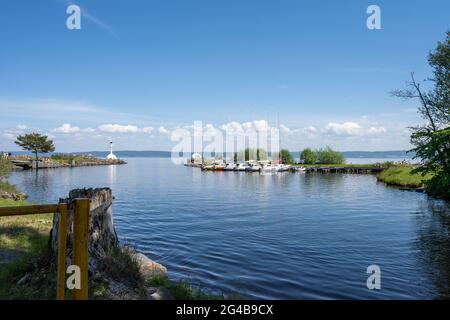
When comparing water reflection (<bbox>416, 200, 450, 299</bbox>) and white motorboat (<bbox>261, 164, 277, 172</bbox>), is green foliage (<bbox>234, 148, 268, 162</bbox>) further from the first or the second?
water reflection (<bbox>416, 200, 450, 299</bbox>)

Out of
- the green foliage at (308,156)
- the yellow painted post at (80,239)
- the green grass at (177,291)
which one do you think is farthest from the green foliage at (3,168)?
the green foliage at (308,156)

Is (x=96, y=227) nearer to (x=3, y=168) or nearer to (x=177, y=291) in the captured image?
(x=177, y=291)

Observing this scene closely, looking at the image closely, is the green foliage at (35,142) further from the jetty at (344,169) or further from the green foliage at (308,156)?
the green foliage at (308,156)

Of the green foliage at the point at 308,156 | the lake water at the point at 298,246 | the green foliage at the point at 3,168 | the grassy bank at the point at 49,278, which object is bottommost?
the lake water at the point at 298,246

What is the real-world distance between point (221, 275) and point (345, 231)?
13571 mm

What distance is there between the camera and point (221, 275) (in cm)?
1581

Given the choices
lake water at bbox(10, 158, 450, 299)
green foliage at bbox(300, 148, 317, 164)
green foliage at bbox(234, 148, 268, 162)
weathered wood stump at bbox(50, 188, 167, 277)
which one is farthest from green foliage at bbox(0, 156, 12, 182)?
green foliage at bbox(300, 148, 317, 164)

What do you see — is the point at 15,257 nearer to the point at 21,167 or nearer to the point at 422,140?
the point at 422,140

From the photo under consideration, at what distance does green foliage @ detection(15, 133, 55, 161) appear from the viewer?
125 meters

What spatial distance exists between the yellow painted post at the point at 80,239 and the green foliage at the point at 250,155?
158 m

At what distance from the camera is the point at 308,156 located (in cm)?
15738

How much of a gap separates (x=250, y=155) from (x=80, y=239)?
161 m

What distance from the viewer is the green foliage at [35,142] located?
4919 inches
